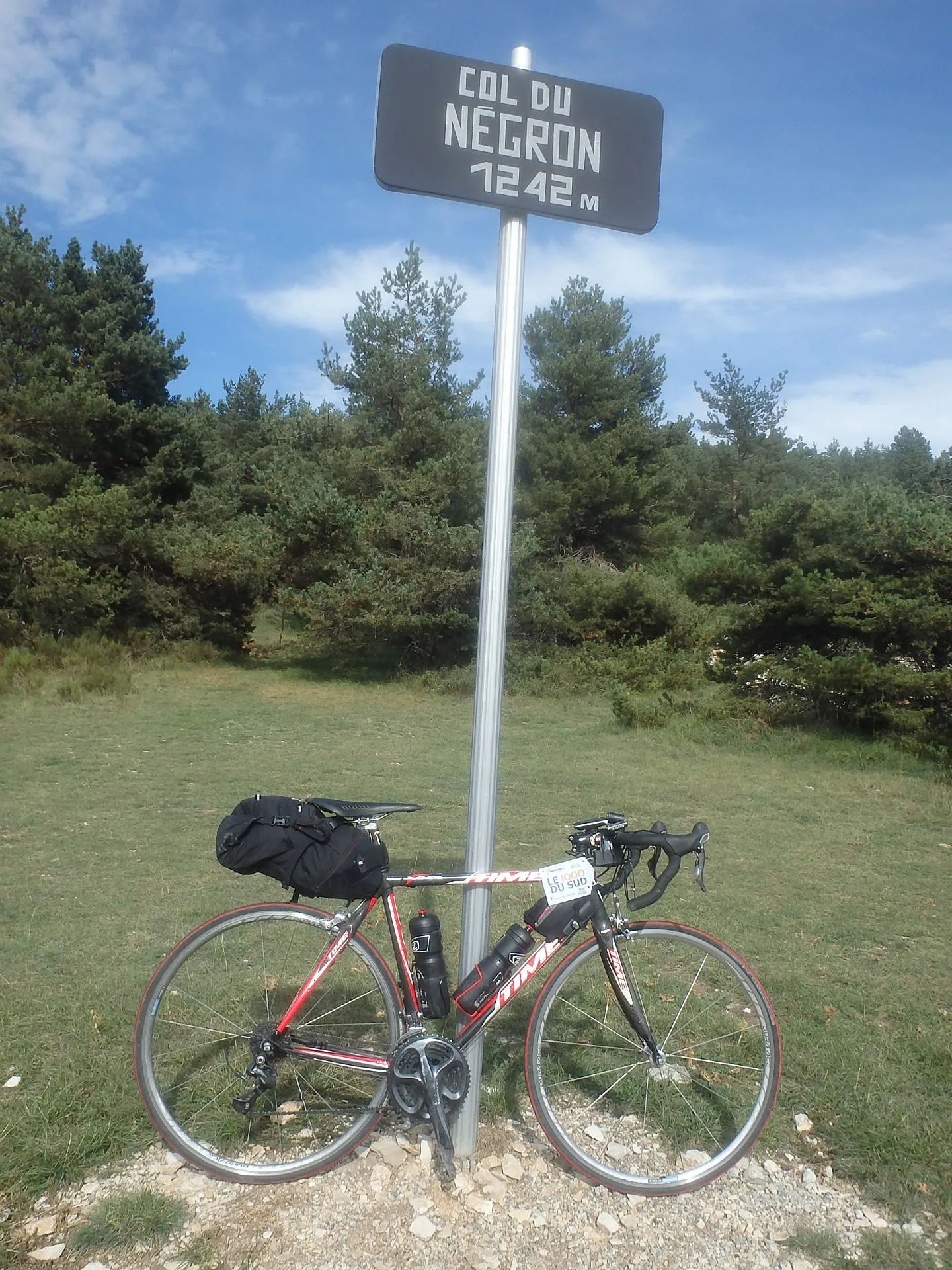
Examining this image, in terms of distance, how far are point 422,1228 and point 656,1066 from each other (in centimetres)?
82

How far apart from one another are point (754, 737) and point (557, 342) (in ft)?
40.3

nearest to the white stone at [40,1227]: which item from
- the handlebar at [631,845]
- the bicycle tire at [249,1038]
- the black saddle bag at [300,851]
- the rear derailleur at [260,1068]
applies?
the bicycle tire at [249,1038]

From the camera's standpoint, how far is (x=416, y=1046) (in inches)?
99.1

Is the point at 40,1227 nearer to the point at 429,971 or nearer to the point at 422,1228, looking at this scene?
the point at 422,1228

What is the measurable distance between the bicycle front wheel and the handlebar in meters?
0.14

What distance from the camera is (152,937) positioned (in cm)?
445

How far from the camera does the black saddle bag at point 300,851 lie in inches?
98.7

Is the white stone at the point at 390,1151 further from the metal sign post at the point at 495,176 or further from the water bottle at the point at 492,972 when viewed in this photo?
the water bottle at the point at 492,972

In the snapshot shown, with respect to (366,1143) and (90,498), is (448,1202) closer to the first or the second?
(366,1143)

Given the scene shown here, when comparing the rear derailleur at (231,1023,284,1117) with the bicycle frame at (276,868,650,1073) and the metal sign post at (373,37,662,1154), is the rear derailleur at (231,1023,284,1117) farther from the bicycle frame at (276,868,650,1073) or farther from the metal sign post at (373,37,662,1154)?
the metal sign post at (373,37,662,1154)

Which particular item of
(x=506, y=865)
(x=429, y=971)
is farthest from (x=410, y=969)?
(x=506, y=865)

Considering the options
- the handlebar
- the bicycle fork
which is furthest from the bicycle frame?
the handlebar

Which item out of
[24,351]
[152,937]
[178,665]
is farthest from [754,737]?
[24,351]

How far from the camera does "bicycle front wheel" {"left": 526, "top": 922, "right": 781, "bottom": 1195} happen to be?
2.59 m
